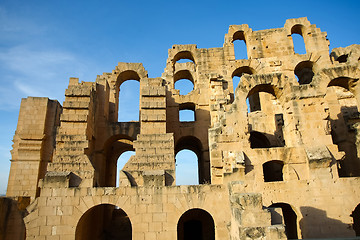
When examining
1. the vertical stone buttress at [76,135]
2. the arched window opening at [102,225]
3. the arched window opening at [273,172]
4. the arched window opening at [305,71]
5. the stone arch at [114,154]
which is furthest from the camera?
the arched window opening at [305,71]

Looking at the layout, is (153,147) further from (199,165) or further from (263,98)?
(263,98)

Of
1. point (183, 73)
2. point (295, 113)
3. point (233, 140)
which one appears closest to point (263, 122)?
point (295, 113)

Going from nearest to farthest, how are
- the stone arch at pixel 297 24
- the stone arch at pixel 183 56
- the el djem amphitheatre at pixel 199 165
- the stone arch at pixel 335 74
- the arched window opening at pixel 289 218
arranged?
the el djem amphitheatre at pixel 199 165, the stone arch at pixel 335 74, the arched window opening at pixel 289 218, the stone arch at pixel 183 56, the stone arch at pixel 297 24

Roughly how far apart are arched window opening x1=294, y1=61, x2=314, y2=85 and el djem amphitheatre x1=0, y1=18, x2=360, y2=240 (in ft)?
11.3

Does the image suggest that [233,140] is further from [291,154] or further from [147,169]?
[147,169]

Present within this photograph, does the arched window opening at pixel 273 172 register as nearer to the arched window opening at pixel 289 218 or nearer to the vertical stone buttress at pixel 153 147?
the arched window opening at pixel 289 218

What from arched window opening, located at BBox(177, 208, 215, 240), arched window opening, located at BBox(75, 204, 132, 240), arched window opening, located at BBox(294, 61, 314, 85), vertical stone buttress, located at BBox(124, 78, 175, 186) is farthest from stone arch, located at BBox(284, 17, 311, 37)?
arched window opening, located at BBox(75, 204, 132, 240)

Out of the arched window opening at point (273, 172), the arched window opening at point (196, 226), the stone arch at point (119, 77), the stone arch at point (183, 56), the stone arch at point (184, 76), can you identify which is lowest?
the arched window opening at point (196, 226)

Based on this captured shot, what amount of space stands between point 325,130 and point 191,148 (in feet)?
30.9

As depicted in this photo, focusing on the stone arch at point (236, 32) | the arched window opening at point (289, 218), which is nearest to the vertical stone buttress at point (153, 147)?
the arched window opening at point (289, 218)

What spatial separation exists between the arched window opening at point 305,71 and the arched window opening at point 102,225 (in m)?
16.9

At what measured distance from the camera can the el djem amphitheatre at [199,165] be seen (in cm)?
1066

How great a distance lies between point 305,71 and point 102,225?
62.8 ft

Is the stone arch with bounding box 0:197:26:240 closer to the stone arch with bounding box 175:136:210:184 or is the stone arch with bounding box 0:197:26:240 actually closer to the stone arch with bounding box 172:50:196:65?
the stone arch with bounding box 175:136:210:184
